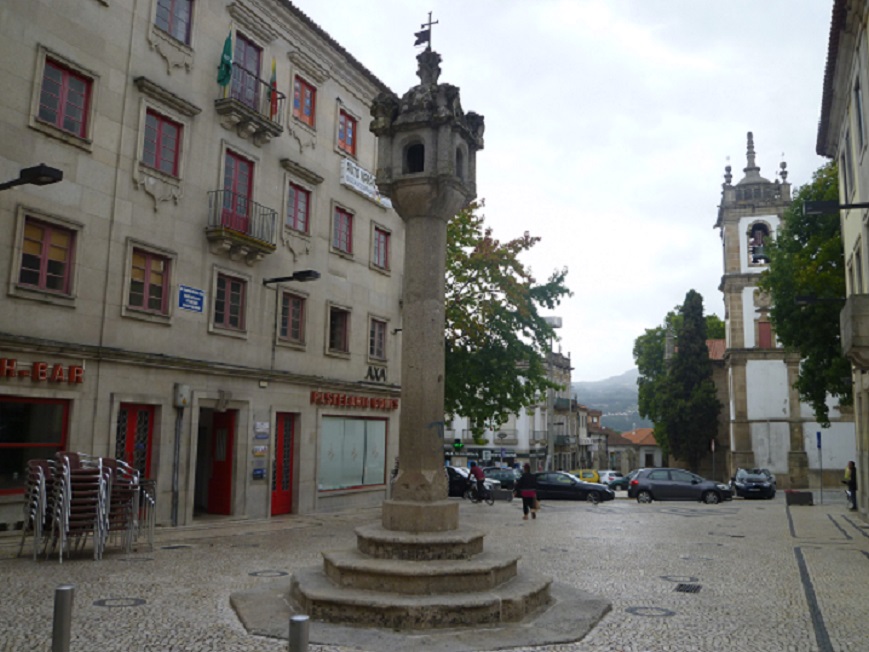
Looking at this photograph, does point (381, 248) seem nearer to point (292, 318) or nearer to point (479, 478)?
point (292, 318)

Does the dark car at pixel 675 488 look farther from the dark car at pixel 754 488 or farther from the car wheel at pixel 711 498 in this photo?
the dark car at pixel 754 488

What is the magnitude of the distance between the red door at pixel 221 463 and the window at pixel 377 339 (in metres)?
6.66

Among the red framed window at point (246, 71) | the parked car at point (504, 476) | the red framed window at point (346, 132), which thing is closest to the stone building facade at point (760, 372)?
the parked car at point (504, 476)

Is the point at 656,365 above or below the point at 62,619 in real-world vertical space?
above

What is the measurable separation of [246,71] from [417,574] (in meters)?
15.7

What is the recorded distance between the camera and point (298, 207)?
22156 millimetres

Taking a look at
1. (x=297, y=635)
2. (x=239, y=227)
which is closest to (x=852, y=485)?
(x=239, y=227)

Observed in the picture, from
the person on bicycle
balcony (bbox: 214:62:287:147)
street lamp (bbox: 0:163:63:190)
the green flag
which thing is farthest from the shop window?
street lamp (bbox: 0:163:63:190)

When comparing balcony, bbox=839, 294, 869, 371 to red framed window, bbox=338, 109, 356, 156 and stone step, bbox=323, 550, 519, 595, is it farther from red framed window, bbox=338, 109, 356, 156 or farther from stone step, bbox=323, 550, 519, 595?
red framed window, bbox=338, 109, 356, 156

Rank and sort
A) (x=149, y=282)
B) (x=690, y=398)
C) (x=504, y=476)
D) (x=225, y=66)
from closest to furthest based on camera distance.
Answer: (x=149, y=282), (x=225, y=66), (x=504, y=476), (x=690, y=398)

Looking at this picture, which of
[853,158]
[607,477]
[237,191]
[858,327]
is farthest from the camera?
[607,477]

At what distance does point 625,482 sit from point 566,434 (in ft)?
135

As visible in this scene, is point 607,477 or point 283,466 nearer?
point 283,466

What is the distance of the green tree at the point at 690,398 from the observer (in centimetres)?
5794
